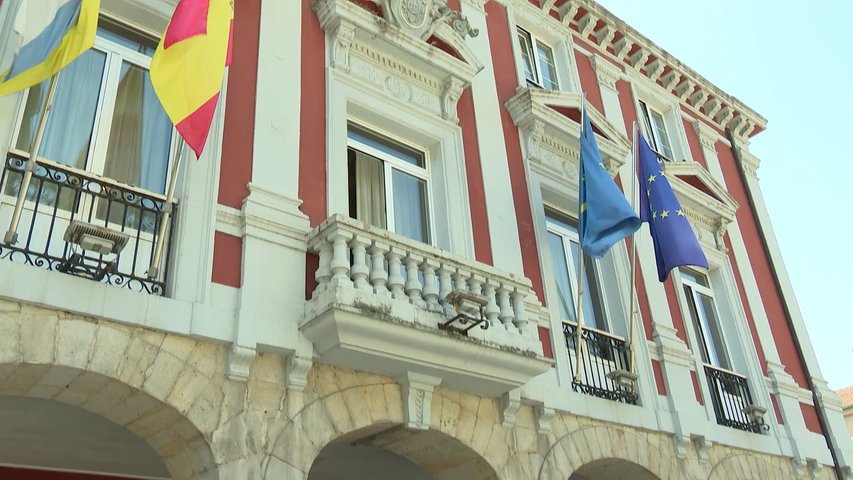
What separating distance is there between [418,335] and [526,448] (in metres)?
2.01

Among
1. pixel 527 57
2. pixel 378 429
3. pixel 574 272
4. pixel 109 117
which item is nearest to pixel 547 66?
pixel 527 57

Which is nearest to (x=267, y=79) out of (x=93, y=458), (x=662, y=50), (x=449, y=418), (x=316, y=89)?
(x=316, y=89)

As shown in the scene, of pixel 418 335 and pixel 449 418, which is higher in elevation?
pixel 418 335

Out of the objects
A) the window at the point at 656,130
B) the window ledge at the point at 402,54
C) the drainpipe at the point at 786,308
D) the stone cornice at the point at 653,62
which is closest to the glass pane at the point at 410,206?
the window ledge at the point at 402,54

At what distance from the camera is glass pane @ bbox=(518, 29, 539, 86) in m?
12.0

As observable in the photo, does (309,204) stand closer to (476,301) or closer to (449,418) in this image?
(476,301)

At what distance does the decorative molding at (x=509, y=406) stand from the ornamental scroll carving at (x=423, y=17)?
→ 4441 millimetres

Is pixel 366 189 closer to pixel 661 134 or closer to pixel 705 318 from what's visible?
pixel 705 318

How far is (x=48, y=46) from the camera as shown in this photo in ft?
19.3

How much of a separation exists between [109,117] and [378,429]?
366 cm

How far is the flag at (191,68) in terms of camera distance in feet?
20.3

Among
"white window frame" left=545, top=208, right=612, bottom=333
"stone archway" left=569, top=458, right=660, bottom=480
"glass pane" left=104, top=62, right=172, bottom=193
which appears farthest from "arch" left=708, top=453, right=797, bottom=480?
"glass pane" left=104, top=62, right=172, bottom=193

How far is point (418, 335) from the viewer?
6.90m

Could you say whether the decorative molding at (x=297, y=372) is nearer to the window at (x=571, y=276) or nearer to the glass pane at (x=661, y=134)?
the window at (x=571, y=276)
